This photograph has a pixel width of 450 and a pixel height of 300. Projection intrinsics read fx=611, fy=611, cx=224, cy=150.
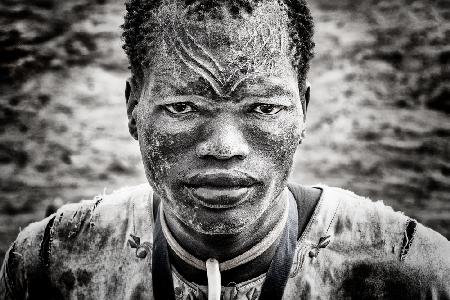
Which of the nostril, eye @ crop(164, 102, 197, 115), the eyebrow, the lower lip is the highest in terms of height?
the eyebrow

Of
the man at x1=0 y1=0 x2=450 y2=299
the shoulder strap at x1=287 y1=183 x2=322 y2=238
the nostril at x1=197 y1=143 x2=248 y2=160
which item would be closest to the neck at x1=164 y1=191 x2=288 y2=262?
the man at x1=0 y1=0 x2=450 y2=299

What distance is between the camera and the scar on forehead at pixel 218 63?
195cm

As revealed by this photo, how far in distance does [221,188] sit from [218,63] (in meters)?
0.40

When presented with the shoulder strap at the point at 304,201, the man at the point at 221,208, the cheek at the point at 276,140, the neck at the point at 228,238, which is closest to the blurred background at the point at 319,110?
the man at the point at 221,208

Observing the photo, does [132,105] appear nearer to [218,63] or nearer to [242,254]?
[218,63]

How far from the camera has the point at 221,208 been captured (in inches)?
79.5

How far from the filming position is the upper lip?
1.97m

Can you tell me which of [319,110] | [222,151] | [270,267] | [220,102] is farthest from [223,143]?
[319,110]

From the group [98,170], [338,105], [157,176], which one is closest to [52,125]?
[98,170]

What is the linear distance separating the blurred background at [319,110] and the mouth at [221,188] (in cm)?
279

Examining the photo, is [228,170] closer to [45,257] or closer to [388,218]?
[388,218]

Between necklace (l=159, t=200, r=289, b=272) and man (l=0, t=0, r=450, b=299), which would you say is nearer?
man (l=0, t=0, r=450, b=299)

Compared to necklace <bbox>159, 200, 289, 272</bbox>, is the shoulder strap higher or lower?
higher

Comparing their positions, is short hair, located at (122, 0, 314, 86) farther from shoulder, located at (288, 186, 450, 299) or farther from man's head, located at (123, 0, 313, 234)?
shoulder, located at (288, 186, 450, 299)
